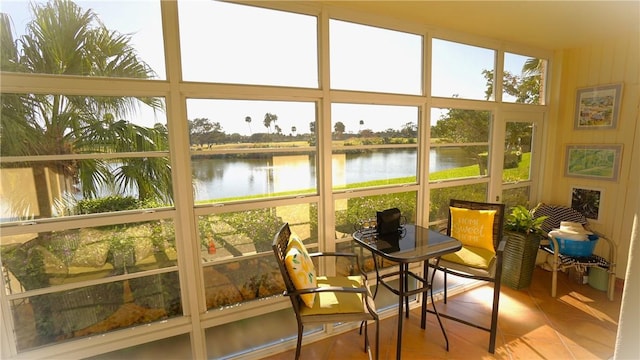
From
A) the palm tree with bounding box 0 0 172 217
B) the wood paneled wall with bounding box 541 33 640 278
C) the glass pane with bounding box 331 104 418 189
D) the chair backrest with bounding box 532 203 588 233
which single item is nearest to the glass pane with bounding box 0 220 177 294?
the palm tree with bounding box 0 0 172 217

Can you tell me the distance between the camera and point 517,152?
3.53 meters

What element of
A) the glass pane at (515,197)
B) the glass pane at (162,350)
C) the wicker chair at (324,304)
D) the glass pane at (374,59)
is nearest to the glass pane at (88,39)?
the glass pane at (374,59)

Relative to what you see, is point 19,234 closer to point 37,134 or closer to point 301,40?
point 37,134

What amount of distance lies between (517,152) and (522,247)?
119cm

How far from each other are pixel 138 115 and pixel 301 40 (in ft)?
4.15

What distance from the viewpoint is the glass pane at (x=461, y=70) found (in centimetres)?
277

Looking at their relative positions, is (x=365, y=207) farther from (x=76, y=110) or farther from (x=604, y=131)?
(x=604, y=131)

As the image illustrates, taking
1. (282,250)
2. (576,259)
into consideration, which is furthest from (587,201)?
(282,250)

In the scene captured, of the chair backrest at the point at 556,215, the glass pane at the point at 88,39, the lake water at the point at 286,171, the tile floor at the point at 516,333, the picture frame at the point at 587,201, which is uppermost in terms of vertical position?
the glass pane at the point at 88,39

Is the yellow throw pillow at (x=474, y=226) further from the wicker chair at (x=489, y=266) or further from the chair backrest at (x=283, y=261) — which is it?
the chair backrest at (x=283, y=261)

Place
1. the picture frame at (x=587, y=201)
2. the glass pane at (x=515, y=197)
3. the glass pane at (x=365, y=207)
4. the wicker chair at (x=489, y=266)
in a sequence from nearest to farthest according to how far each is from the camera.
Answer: the wicker chair at (x=489, y=266), the glass pane at (x=365, y=207), the picture frame at (x=587, y=201), the glass pane at (x=515, y=197)

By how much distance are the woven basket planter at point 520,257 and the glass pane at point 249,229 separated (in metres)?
2.28

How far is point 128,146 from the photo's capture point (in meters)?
1.79

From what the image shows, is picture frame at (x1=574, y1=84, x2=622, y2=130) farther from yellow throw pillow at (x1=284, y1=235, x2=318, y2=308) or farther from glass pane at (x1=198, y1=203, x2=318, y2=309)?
yellow throw pillow at (x1=284, y1=235, x2=318, y2=308)
